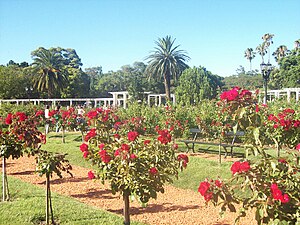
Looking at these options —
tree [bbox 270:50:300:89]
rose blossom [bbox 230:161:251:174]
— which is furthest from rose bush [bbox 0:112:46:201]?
tree [bbox 270:50:300:89]

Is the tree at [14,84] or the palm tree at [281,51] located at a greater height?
the palm tree at [281,51]

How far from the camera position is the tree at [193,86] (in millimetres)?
38156

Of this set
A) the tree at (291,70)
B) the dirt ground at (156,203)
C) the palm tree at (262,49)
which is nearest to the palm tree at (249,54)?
the palm tree at (262,49)

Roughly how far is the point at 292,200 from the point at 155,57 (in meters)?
38.2

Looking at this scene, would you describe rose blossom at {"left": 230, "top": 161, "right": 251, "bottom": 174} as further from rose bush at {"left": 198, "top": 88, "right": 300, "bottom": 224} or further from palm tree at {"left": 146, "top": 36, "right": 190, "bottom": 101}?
palm tree at {"left": 146, "top": 36, "right": 190, "bottom": 101}

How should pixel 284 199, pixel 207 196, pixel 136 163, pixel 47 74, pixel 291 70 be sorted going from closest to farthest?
1. pixel 284 199
2. pixel 207 196
3. pixel 136 163
4. pixel 291 70
5. pixel 47 74

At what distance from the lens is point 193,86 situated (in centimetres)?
3828

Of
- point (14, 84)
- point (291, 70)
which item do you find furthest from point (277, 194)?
point (14, 84)

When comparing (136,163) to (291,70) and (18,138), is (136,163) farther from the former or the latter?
(291,70)

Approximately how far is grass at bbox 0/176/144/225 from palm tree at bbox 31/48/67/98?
114ft

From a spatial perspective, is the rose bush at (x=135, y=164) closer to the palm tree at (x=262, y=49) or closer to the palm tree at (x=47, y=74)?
the palm tree at (x=47, y=74)

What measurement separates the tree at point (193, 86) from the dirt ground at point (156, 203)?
97.8ft

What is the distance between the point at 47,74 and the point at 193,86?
16.0 meters

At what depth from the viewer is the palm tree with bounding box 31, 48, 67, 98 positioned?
39781 millimetres
